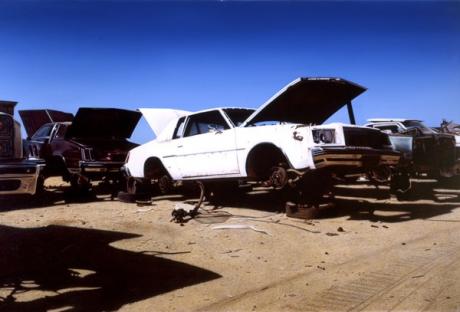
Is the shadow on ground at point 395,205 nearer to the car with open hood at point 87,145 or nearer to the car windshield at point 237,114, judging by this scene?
the car windshield at point 237,114

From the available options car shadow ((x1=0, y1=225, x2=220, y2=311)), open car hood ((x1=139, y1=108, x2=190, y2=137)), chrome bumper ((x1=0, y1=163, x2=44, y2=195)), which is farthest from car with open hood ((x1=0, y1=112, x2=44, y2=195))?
open car hood ((x1=139, y1=108, x2=190, y2=137))

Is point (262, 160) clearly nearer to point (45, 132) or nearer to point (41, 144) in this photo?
point (41, 144)

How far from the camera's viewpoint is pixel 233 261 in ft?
12.5

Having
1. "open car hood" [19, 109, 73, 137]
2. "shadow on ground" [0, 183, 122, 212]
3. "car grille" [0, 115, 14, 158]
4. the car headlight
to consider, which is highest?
"open car hood" [19, 109, 73, 137]

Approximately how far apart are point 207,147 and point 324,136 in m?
2.25

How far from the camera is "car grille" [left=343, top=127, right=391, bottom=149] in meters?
5.32

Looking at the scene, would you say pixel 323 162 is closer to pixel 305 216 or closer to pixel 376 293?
pixel 305 216

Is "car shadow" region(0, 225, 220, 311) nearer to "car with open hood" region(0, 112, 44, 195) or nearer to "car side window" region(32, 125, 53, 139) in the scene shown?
"car with open hood" region(0, 112, 44, 195)

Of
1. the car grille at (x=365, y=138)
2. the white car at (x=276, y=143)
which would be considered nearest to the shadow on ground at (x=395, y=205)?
the white car at (x=276, y=143)

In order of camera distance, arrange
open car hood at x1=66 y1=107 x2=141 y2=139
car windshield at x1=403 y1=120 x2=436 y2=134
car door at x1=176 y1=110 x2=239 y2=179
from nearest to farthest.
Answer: car door at x1=176 y1=110 x2=239 y2=179 → open car hood at x1=66 y1=107 x2=141 y2=139 → car windshield at x1=403 y1=120 x2=436 y2=134

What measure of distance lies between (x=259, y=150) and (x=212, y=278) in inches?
116

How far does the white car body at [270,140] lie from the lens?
17.0ft

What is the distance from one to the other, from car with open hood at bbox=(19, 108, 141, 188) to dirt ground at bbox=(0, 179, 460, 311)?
2.24m

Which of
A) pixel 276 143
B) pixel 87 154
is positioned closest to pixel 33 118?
pixel 87 154
